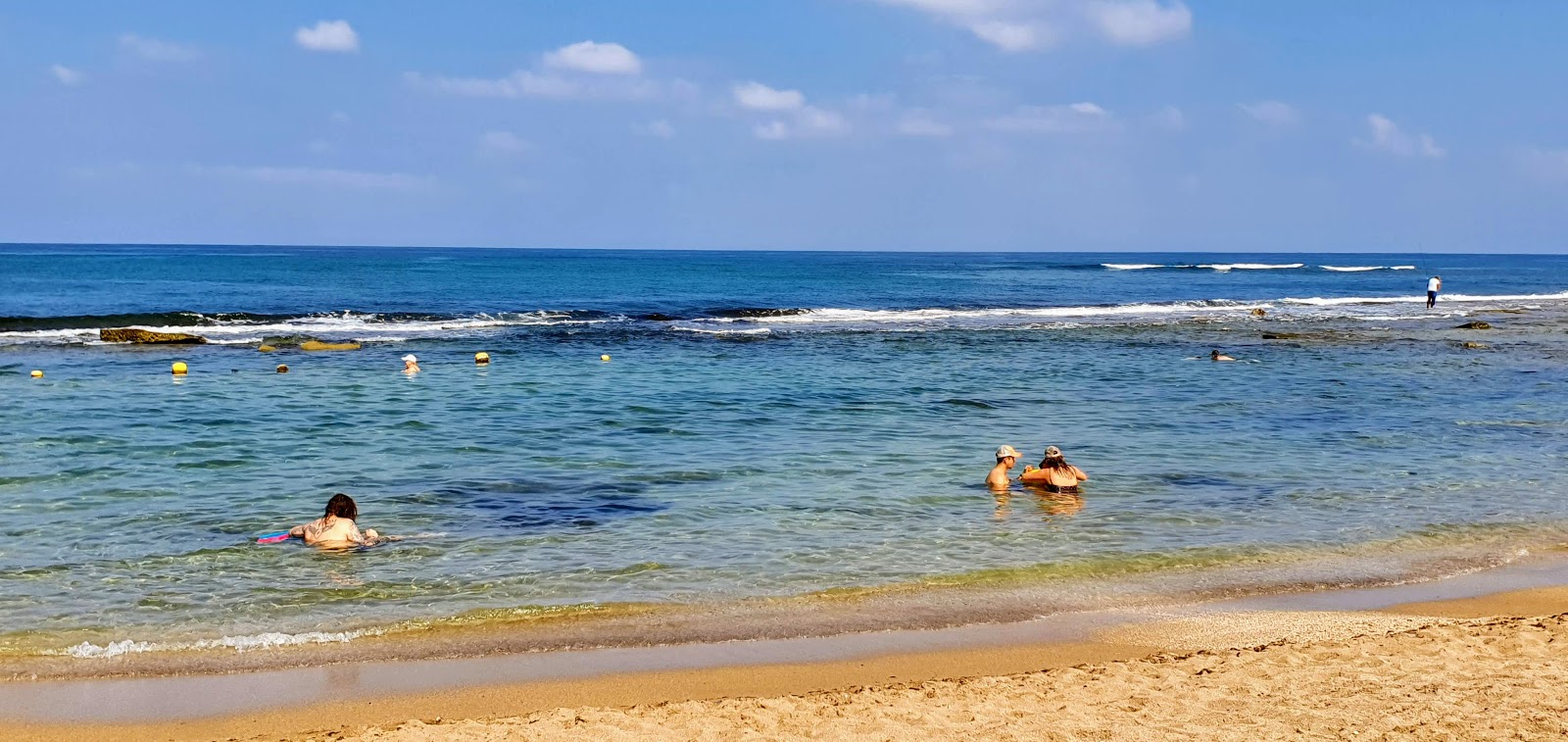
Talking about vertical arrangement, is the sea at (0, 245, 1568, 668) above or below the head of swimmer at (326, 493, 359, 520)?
below

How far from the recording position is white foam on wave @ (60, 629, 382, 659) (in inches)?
335

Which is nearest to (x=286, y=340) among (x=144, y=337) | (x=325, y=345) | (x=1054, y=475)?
(x=325, y=345)

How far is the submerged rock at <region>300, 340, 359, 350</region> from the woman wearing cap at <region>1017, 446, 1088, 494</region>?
22519 millimetres

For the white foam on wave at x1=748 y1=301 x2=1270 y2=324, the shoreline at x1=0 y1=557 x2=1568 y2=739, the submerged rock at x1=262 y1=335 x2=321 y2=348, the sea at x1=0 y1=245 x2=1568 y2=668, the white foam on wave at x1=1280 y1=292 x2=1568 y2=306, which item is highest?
the white foam on wave at x1=1280 y1=292 x2=1568 y2=306

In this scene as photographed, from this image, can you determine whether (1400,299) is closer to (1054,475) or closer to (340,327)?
(340,327)

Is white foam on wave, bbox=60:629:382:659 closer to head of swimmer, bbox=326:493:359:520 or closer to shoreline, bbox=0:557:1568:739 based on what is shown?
shoreline, bbox=0:557:1568:739

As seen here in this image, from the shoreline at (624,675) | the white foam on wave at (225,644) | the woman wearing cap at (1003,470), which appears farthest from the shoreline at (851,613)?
the woman wearing cap at (1003,470)

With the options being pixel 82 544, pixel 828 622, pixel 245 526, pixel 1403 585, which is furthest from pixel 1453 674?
pixel 82 544

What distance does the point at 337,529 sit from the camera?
11297 millimetres

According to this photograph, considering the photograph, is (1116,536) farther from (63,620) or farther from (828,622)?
(63,620)

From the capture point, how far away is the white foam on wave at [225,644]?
8.50m

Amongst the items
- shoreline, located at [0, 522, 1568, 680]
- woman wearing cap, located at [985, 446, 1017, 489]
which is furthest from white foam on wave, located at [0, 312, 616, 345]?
shoreline, located at [0, 522, 1568, 680]

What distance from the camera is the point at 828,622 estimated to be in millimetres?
9383

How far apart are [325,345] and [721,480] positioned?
20175mm
